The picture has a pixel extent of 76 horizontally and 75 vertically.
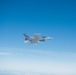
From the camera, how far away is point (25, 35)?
17.5 meters

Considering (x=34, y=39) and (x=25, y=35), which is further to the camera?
(x=25, y=35)

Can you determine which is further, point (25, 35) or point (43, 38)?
point (25, 35)

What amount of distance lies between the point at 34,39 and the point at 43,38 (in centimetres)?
115

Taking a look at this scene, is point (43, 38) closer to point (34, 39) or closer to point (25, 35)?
point (34, 39)

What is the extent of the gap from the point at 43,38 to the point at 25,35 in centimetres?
256

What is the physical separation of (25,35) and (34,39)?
288 centimetres

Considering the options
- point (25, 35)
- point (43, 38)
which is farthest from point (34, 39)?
point (25, 35)

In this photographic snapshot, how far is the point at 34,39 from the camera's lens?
14.8 meters

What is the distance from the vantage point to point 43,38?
15.6 meters

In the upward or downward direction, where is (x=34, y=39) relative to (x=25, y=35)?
downward

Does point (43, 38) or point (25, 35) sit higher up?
point (25, 35)
